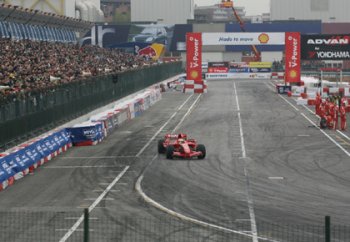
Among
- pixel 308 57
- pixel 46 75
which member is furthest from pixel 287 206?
pixel 308 57

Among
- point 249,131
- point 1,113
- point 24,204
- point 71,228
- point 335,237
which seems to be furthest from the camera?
point 249,131

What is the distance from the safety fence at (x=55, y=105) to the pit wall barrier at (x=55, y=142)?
67cm

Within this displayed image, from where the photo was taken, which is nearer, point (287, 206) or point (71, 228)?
point (71, 228)

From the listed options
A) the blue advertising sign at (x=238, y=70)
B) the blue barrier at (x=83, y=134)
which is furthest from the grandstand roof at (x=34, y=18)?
the blue barrier at (x=83, y=134)

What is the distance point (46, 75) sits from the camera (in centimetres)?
5094

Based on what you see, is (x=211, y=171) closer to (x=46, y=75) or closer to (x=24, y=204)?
(x=24, y=204)

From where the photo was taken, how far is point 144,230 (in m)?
19.3

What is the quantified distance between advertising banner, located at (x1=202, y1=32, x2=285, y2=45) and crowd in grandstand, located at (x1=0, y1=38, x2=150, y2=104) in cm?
1119

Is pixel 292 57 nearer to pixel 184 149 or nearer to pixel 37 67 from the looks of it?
pixel 37 67

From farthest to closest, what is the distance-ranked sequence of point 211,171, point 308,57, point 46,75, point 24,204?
point 308,57, point 46,75, point 211,171, point 24,204

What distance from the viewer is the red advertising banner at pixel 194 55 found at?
7875 cm

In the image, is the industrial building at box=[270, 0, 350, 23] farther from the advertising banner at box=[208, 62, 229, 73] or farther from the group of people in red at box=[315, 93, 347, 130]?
the group of people in red at box=[315, 93, 347, 130]

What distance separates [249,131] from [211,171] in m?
15.1

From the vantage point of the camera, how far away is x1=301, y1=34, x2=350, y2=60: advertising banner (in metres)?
75.2
